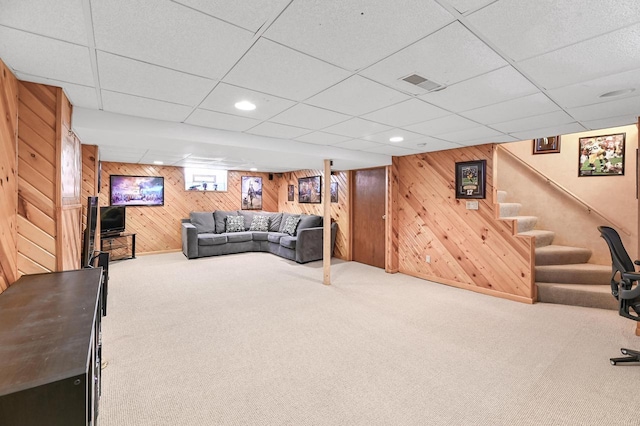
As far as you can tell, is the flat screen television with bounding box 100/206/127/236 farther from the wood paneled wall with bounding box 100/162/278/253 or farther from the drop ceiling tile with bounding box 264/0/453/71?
the drop ceiling tile with bounding box 264/0/453/71

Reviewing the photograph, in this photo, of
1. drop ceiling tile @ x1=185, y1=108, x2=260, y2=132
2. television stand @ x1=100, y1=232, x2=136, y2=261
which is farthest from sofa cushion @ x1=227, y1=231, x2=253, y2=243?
drop ceiling tile @ x1=185, y1=108, x2=260, y2=132

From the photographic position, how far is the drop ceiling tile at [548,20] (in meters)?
1.30

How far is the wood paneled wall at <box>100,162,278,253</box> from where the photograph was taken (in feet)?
22.7

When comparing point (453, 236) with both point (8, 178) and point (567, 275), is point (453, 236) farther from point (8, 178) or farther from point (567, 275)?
point (8, 178)

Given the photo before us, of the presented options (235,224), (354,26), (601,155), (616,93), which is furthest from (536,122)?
(235,224)

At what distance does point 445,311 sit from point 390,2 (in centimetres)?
348

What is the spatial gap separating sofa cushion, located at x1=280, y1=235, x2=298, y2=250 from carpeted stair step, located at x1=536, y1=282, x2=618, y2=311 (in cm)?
443

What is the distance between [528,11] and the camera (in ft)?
4.42

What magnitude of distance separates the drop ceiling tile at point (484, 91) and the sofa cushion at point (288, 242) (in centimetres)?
451

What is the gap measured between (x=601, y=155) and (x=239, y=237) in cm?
716

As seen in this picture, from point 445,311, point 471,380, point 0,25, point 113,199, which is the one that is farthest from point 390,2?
point 113,199

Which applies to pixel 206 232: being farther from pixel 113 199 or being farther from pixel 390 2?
pixel 390 2

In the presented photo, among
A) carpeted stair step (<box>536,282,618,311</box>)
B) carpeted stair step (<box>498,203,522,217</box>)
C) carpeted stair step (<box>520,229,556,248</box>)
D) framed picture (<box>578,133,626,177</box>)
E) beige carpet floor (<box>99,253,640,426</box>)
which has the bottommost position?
beige carpet floor (<box>99,253,640,426</box>)

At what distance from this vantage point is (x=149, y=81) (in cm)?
213
